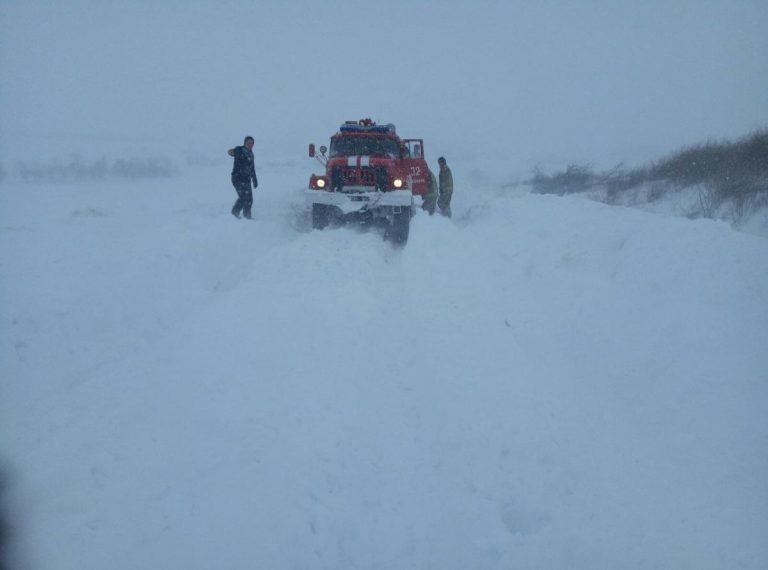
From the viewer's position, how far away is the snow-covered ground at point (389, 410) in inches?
106

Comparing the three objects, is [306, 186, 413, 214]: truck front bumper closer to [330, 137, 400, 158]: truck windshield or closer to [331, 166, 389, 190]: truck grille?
[331, 166, 389, 190]: truck grille

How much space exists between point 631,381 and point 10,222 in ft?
35.6

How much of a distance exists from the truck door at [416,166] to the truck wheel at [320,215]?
2.47 meters

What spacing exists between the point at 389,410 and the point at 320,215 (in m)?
7.02

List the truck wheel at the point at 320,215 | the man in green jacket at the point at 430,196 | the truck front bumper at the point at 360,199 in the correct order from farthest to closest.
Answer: the man in green jacket at the point at 430,196, the truck wheel at the point at 320,215, the truck front bumper at the point at 360,199

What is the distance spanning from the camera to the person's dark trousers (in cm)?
1038

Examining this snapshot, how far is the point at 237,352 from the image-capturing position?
4488mm

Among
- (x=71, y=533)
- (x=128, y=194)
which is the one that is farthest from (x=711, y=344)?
(x=128, y=194)

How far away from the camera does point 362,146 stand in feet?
36.8

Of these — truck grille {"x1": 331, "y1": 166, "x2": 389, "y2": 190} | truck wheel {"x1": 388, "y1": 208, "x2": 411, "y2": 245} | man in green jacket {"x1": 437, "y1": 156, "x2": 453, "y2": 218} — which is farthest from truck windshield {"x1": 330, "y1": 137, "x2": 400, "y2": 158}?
truck wheel {"x1": 388, "y1": 208, "x2": 411, "y2": 245}

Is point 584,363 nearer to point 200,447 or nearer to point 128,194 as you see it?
point 200,447

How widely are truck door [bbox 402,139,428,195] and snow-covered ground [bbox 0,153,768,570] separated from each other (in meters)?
5.39

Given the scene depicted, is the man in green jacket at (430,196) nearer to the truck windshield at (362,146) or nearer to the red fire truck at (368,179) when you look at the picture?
the red fire truck at (368,179)

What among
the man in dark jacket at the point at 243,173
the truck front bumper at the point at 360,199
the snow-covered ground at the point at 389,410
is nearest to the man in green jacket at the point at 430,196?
the truck front bumper at the point at 360,199
